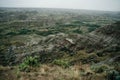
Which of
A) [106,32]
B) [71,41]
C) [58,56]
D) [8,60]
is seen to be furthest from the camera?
[106,32]

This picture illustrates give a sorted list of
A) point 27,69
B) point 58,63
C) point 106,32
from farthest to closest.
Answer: point 106,32, point 58,63, point 27,69

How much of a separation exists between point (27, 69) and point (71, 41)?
49.1 ft

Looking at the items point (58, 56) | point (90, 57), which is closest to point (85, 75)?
point (90, 57)

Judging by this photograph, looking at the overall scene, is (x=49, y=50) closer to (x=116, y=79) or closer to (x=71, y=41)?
(x=71, y=41)

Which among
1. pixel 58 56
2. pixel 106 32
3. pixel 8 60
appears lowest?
pixel 8 60

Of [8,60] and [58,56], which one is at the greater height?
[58,56]

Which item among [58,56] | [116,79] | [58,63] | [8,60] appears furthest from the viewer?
[8,60]

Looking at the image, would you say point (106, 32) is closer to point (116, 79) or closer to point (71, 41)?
point (71, 41)

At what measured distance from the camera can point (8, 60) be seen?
21.0 m

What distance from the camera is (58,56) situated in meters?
19.5

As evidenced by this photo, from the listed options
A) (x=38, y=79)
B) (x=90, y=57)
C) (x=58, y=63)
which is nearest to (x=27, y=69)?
(x=38, y=79)

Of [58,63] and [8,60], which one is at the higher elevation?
[58,63]

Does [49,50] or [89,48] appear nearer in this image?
[49,50]

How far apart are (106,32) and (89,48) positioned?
6953 millimetres
